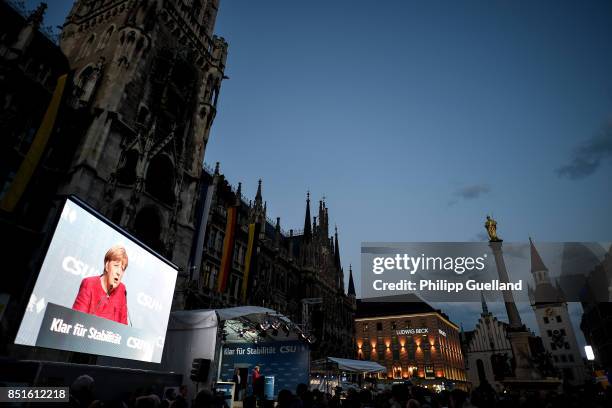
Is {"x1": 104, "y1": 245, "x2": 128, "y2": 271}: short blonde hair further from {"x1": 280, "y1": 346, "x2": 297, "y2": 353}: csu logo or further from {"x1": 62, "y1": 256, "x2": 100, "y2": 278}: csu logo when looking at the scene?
{"x1": 280, "y1": 346, "x2": 297, "y2": 353}: csu logo

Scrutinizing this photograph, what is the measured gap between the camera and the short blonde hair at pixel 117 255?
11.5 meters

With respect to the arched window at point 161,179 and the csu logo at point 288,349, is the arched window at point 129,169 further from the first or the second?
the csu logo at point 288,349

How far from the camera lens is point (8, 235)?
15.9 meters

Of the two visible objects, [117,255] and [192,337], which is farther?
[192,337]

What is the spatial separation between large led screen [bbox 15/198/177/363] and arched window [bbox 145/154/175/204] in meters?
10.3

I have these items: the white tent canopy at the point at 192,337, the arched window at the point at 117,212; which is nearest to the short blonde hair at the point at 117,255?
the white tent canopy at the point at 192,337

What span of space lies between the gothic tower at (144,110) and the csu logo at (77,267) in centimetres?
891

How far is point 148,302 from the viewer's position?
44.6ft

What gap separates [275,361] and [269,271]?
18.0 meters

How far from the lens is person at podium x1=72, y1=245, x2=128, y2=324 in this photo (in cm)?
1039

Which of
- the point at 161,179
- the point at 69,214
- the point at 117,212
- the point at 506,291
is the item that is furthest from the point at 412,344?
the point at 69,214

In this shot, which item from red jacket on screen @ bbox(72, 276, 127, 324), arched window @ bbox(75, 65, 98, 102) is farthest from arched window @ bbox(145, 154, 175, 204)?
red jacket on screen @ bbox(72, 276, 127, 324)

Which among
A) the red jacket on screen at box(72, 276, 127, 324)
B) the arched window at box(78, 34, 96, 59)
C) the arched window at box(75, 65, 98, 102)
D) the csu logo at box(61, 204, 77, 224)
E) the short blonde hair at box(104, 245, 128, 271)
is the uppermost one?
the arched window at box(78, 34, 96, 59)

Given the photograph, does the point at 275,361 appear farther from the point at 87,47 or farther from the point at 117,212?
the point at 87,47
